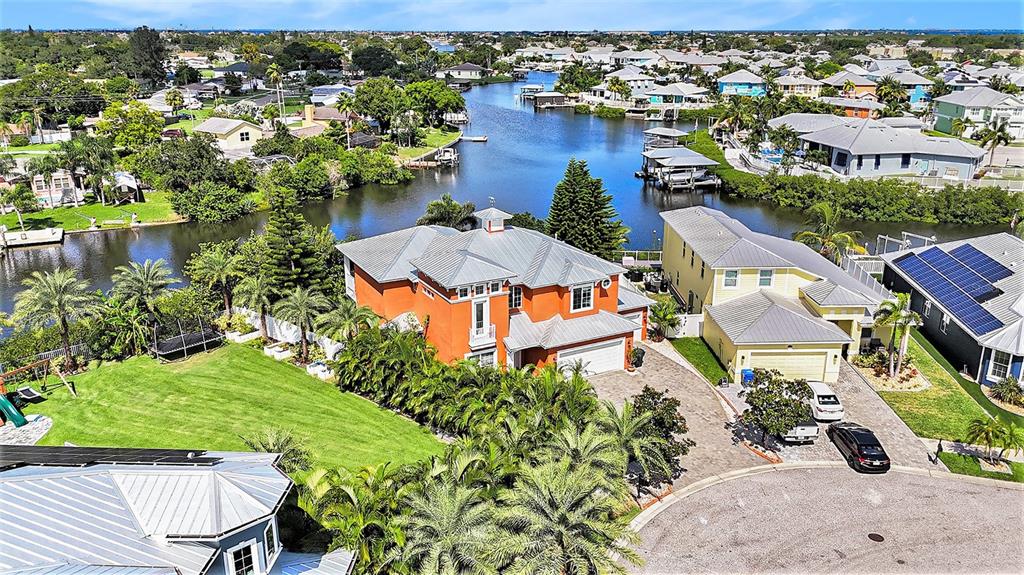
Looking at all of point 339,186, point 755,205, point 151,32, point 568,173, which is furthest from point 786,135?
point 151,32

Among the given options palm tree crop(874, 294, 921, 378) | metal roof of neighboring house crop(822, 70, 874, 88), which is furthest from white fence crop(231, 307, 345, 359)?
metal roof of neighboring house crop(822, 70, 874, 88)

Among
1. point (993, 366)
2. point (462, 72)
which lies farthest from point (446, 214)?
point (462, 72)

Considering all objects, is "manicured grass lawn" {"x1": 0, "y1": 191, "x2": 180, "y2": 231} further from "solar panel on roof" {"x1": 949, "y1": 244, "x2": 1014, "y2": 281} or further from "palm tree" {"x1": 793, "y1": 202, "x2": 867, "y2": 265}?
"solar panel on roof" {"x1": 949, "y1": 244, "x2": 1014, "y2": 281}

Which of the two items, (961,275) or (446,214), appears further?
(446,214)

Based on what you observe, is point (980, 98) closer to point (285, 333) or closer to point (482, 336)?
point (482, 336)

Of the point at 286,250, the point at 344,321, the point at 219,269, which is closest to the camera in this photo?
the point at 344,321

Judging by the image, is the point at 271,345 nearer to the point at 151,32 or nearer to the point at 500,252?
the point at 500,252
